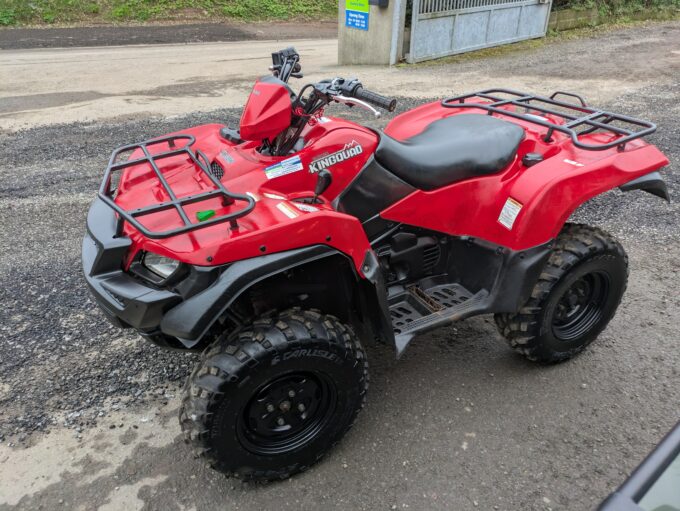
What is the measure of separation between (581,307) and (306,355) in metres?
1.76

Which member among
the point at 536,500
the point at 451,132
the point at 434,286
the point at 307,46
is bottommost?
the point at 307,46

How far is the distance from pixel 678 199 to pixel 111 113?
6.83m

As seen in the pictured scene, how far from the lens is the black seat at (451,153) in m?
2.64

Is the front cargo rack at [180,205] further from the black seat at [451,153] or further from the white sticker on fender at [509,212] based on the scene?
the white sticker on fender at [509,212]

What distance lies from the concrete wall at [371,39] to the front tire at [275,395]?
9.82 metres

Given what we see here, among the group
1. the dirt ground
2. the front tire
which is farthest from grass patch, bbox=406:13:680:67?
the front tire

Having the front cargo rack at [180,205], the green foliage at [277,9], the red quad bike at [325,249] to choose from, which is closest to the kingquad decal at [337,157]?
the red quad bike at [325,249]

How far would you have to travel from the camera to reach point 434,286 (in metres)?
3.06

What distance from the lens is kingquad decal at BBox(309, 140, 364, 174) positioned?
2.50 metres

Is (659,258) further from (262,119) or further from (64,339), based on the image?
(64,339)

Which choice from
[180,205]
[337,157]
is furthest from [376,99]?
[180,205]

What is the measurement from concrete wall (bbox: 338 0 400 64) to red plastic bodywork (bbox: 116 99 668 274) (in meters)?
8.72

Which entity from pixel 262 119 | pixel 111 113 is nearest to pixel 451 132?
pixel 262 119

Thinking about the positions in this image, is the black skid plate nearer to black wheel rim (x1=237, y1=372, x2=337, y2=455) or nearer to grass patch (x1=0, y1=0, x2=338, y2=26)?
black wheel rim (x1=237, y1=372, x2=337, y2=455)
